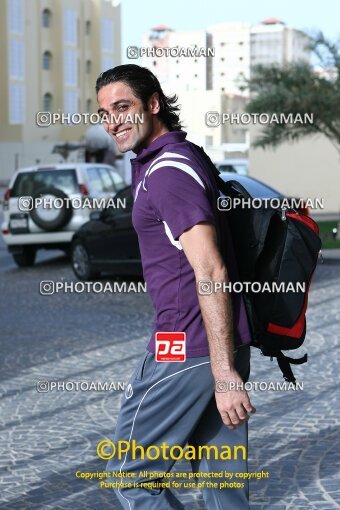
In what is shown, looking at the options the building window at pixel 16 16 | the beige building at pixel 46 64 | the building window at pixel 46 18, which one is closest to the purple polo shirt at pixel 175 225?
the beige building at pixel 46 64

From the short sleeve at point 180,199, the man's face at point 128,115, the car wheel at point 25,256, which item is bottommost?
the car wheel at point 25,256

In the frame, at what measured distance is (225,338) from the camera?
9.84 feet

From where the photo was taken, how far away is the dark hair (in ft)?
10.7

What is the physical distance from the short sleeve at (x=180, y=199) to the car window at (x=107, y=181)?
15232 millimetres

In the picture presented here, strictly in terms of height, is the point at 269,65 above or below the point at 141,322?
above

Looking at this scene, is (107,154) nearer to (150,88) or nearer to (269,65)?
(269,65)

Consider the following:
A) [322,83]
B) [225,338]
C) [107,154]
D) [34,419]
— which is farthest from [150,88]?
[107,154]

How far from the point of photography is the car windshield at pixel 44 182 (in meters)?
17.7

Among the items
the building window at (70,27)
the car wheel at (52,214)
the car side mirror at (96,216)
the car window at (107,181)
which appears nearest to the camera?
the car side mirror at (96,216)

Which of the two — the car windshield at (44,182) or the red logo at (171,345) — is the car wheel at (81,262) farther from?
the red logo at (171,345)

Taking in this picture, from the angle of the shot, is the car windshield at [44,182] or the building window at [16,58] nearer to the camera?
the car windshield at [44,182]

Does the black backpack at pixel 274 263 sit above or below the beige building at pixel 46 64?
above

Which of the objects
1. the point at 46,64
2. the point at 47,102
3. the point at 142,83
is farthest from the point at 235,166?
the point at 46,64

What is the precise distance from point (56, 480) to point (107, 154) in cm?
4826
